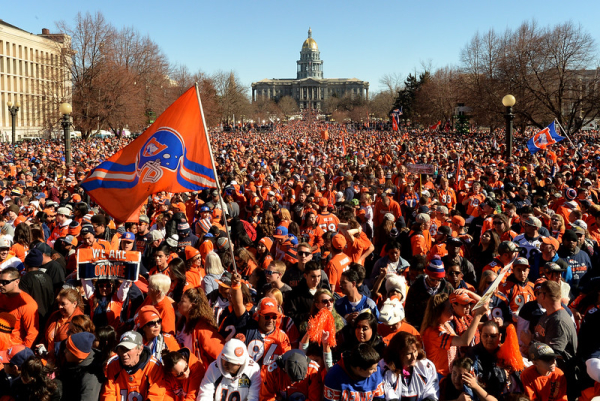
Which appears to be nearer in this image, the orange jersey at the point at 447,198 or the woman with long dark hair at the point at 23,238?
the woman with long dark hair at the point at 23,238

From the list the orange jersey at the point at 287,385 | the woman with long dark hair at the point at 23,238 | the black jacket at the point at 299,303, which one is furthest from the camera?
the woman with long dark hair at the point at 23,238

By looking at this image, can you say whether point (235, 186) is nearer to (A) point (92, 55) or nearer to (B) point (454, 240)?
(B) point (454, 240)

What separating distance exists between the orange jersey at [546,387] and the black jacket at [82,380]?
285 cm

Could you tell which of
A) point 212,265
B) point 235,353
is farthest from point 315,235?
point 235,353

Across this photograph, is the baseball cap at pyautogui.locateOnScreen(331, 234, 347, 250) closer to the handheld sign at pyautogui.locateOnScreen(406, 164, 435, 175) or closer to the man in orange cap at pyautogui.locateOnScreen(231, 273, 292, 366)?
the man in orange cap at pyautogui.locateOnScreen(231, 273, 292, 366)

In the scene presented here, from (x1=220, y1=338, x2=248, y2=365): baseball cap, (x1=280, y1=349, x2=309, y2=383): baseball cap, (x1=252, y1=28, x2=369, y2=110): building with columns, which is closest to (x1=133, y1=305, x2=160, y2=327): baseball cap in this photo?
(x1=220, y1=338, x2=248, y2=365): baseball cap

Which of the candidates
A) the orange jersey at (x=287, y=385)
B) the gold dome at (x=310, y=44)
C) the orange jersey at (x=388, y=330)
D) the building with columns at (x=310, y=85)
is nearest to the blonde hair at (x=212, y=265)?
the orange jersey at (x=287, y=385)

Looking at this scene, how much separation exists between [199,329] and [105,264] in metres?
1.23

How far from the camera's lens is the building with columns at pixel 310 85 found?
174875 mm

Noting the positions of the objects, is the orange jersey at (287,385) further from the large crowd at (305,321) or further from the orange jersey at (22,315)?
the orange jersey at (22,315)

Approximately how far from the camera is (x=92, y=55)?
42219 millimetres

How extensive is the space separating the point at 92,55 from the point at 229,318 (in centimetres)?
4283

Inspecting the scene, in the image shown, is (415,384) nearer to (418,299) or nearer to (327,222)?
(418,299)

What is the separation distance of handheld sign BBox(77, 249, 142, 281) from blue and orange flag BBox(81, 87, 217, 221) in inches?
22.7
